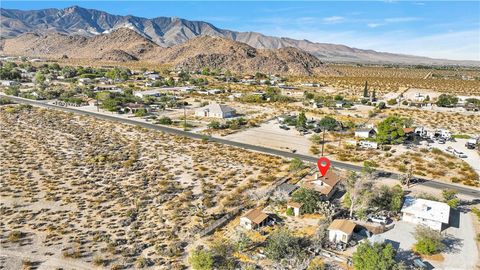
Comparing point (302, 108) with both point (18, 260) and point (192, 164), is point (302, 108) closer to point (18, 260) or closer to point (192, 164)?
point (192, 164)

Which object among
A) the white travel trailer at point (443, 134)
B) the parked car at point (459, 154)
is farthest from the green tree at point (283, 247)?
the white travel trailer at point (443, 134)

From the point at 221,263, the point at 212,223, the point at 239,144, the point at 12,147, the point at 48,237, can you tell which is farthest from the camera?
the point at 239,144

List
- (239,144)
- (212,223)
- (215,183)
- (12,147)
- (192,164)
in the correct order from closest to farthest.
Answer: (212,223)
(215,183)
(192,164)
(12,147)
(239,144)

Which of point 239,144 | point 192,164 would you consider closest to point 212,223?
point 192,164

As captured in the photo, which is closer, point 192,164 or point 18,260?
point 18,260

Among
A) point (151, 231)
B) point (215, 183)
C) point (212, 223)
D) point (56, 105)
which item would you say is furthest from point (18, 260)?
point (56, 105)

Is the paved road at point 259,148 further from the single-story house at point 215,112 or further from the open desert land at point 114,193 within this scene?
the single-story house at point 215,112

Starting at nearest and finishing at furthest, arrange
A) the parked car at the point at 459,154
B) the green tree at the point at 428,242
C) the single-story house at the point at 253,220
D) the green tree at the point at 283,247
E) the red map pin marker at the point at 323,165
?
the green tree at the point at 283,247 < the green tree at the point at 428,242 < the single-story house at the point at 253,220 < the red map pin marker at the point at 323,165 < the parked car at the point at 459,154
